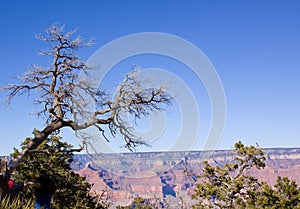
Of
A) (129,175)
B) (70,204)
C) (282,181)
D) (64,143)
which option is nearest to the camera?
(129,175)

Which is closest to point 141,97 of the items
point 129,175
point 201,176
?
point 129,175

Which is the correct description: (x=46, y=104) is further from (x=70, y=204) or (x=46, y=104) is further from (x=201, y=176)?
(x=201, y=176)

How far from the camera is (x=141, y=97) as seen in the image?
17.7 meters

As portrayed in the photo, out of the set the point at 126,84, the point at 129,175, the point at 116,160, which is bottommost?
the point at 129,175

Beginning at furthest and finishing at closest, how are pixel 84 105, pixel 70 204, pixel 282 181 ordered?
pixel 70 204 → pixel 282 181 → pixel 84 105

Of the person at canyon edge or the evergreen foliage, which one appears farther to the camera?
the evergreen foliage

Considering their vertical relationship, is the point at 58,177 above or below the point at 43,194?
above

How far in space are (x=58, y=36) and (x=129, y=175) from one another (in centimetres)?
796

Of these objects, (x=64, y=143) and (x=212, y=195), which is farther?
(x=64, y=143)

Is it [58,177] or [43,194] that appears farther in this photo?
[58,177]

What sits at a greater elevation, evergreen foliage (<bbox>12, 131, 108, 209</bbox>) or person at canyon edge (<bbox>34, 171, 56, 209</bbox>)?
evergreen foliage (<bbox>12, 131, 108, 209</bbox>)

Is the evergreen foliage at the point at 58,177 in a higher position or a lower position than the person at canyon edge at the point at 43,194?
higher

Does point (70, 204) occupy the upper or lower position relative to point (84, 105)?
lower

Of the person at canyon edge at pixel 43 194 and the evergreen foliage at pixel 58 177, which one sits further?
the evergreen foliage at pixel 58 177
